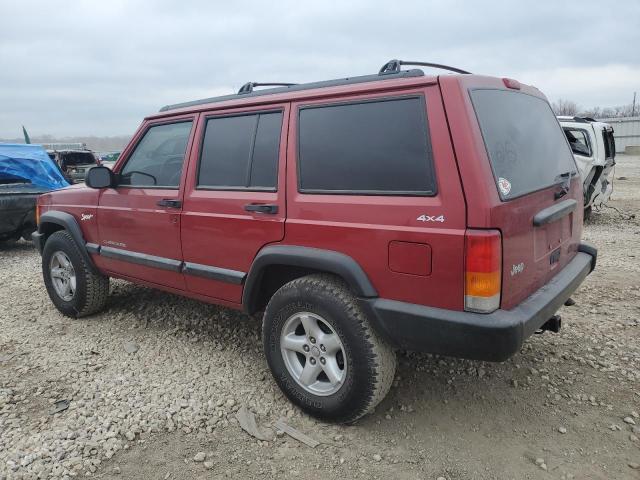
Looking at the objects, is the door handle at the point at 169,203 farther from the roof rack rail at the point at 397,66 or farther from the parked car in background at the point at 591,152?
the parked car in background at the point at 591,152

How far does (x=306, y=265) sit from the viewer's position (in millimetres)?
2756

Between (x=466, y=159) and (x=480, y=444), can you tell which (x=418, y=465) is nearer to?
(x=480, y=444)

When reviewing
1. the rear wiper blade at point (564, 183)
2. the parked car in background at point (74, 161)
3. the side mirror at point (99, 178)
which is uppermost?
the parked car in background at point (74, 161)

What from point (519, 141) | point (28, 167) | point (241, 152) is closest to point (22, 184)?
point (28, 167)

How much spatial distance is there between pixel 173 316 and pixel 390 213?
2.85 m

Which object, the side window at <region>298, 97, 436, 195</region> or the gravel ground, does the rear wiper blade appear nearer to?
the side window at <region>298, 97, 436, 195</region>

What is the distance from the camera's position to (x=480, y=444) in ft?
8.73

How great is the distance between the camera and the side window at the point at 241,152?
304 centimetres

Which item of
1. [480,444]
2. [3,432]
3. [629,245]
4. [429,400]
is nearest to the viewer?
[480,444]

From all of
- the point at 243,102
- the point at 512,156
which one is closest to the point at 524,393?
the point at 512,156

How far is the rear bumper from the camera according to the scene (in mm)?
2262

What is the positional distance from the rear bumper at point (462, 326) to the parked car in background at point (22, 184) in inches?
269

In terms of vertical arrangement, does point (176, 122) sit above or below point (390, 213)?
above

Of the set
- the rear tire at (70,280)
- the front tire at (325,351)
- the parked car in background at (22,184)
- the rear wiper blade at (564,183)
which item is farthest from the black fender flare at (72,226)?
the rear wiper blade at (564,183)
